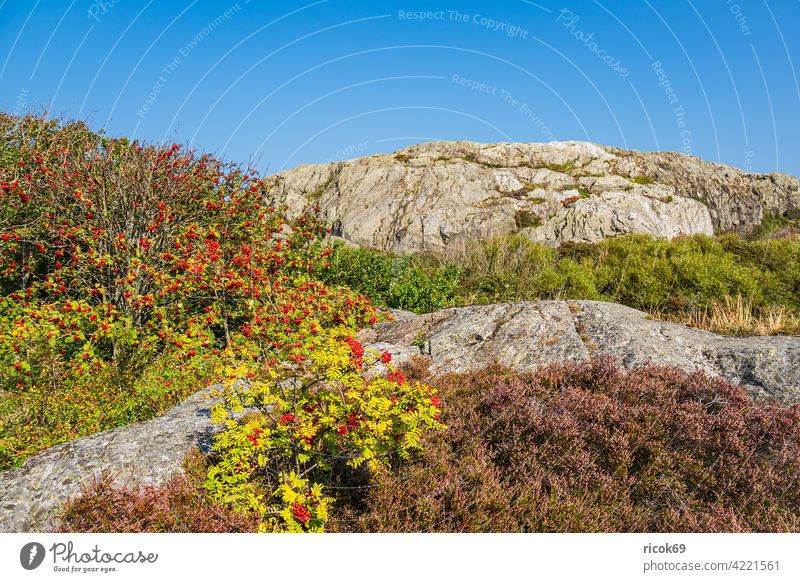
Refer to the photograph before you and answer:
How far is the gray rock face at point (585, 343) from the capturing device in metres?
6.56

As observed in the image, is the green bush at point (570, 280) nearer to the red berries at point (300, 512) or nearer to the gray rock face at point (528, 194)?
the red berries at point (300, 512)

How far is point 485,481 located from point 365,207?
3129 centimetres

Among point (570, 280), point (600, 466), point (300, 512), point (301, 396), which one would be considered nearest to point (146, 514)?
point (300, 512)

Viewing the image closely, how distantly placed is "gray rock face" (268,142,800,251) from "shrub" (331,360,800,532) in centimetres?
1795

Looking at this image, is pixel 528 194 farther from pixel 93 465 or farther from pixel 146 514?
pixel 146 514

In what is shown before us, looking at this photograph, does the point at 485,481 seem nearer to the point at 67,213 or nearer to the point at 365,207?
the point at 67,213

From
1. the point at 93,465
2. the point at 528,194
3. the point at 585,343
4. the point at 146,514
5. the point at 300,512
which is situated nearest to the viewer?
the point at 300,512

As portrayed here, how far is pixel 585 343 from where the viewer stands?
749cm

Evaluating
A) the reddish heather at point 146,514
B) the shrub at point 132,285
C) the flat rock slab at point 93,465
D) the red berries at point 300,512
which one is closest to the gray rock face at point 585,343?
the shrub at point 132,285

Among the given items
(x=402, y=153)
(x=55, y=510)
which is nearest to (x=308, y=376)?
(x=55, y=510)

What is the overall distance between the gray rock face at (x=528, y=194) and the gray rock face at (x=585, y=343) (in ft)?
48.6

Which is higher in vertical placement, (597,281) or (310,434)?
(597,281)

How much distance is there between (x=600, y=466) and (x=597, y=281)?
10700 millimetres

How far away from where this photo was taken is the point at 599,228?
27.2 meters
